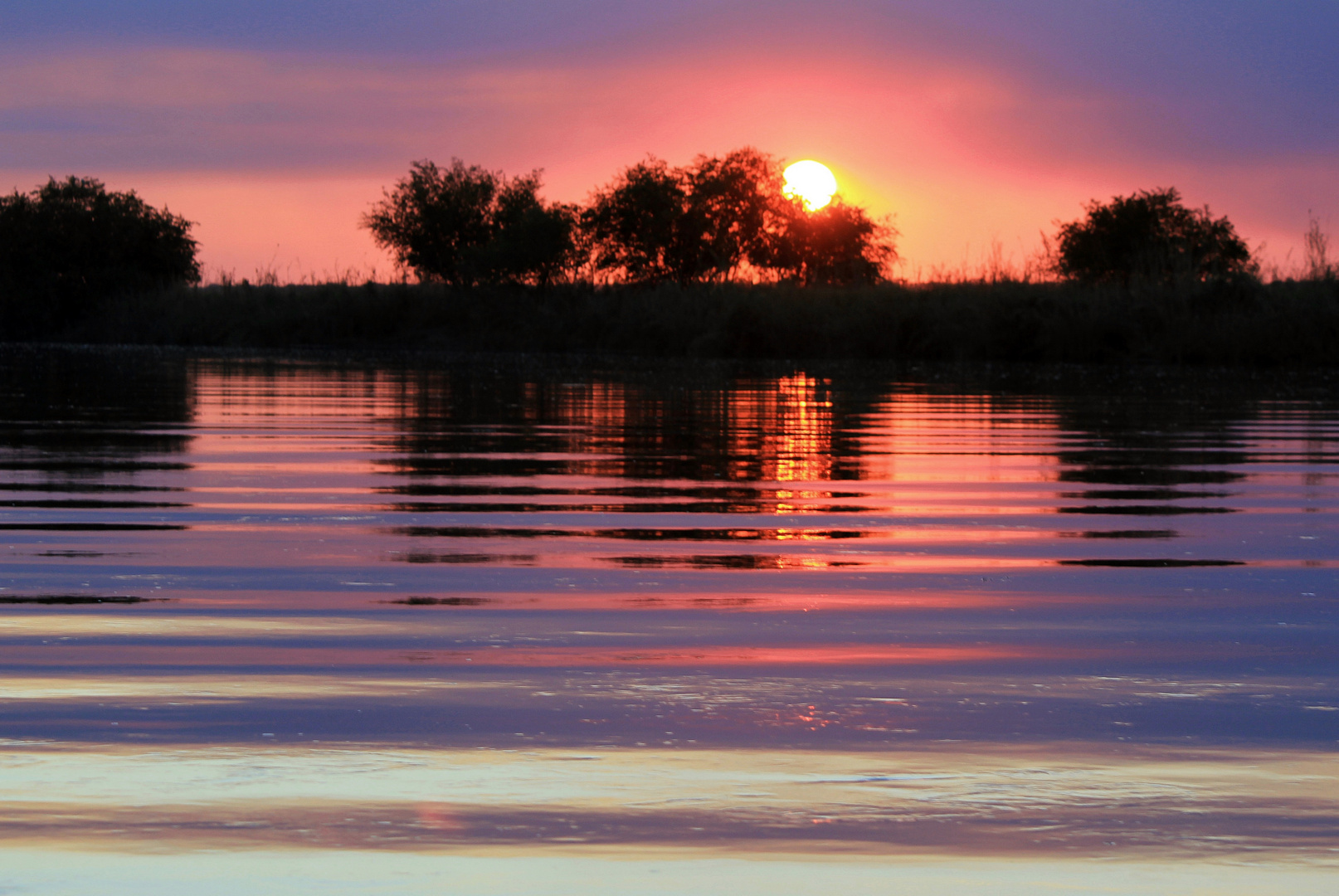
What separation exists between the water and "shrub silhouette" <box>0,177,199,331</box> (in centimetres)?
7288

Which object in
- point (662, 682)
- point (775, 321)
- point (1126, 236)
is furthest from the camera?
point (1126, 236)

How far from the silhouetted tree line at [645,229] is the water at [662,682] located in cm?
6497

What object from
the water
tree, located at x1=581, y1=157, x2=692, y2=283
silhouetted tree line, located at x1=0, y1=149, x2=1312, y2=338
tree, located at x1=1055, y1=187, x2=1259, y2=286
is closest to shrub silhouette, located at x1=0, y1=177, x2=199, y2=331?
silhouetted tree line, located at x1=0, y1=149, x2=1312, y2=338

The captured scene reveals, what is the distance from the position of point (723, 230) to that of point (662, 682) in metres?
78.5

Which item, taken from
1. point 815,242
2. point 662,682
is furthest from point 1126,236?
point 662,682

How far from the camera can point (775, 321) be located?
52.8 metres

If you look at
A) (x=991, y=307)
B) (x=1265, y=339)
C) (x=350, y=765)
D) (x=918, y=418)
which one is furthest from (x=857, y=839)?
(x=991, y=307)

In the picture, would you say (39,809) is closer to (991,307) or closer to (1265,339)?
(1265,339)

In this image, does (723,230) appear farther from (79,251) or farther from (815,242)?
(79,251)

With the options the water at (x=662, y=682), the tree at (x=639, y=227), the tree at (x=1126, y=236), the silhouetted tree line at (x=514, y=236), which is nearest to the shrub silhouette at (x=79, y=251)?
the silhouetted tree line at (x=514, y=236)

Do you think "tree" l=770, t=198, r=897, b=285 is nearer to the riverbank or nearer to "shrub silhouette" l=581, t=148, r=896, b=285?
"shrub silhouette" l=581, t=148, r=896, b=285

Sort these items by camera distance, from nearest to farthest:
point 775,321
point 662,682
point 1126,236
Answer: point 662,682
point 775,321
point 1126,236

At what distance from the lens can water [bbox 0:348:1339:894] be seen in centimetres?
303

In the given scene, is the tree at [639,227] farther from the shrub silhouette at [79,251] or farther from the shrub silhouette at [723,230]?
A: the shrub silhouette at [79,251]
